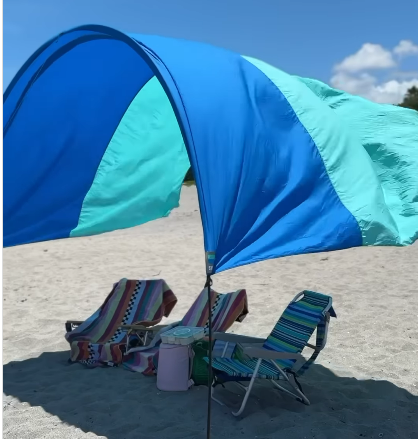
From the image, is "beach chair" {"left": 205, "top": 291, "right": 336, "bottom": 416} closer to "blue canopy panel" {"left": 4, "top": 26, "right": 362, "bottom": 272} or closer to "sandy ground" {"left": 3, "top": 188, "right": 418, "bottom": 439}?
"sandy ground" {"left": 3, "top": 188, "right": 418, "bottom": 439}

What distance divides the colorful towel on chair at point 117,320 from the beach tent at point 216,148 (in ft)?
2.52

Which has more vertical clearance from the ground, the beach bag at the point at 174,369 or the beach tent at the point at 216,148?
the beach tent at the point at 216,148

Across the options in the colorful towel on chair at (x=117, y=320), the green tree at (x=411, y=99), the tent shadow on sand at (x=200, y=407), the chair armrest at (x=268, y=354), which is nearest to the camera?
the tent shadow on sand at (x=200, y=407)

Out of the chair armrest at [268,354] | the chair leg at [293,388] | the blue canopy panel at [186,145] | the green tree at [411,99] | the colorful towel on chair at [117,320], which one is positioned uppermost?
the green tree at [411,99]

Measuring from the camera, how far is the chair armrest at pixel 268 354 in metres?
3.77

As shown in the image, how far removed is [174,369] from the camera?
14.0 feet

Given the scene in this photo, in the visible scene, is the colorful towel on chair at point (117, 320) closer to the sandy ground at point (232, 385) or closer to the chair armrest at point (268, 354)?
the sandy ground at point (232, 385)

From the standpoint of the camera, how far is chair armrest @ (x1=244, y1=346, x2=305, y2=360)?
3766 mm

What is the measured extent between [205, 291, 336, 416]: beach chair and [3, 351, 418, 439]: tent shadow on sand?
0.14 metres

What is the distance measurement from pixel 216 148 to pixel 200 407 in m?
1.91

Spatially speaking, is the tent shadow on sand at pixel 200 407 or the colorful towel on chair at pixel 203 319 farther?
the colorful towel on chair at pixel 203 319

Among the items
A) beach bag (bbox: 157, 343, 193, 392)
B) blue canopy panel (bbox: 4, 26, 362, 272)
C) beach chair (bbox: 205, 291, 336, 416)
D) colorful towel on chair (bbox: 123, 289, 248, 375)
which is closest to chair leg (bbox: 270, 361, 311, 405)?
beach chair (bbox: 205, 291, 336, 416)

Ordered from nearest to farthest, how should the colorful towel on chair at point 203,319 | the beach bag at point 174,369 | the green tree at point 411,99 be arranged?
the beach bag at point 174,369, the colorful towel on chair at point 203,319, the green tree at point 411,99

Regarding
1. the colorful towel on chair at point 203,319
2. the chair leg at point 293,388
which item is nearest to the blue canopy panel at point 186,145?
the chair leg at point 293,388
